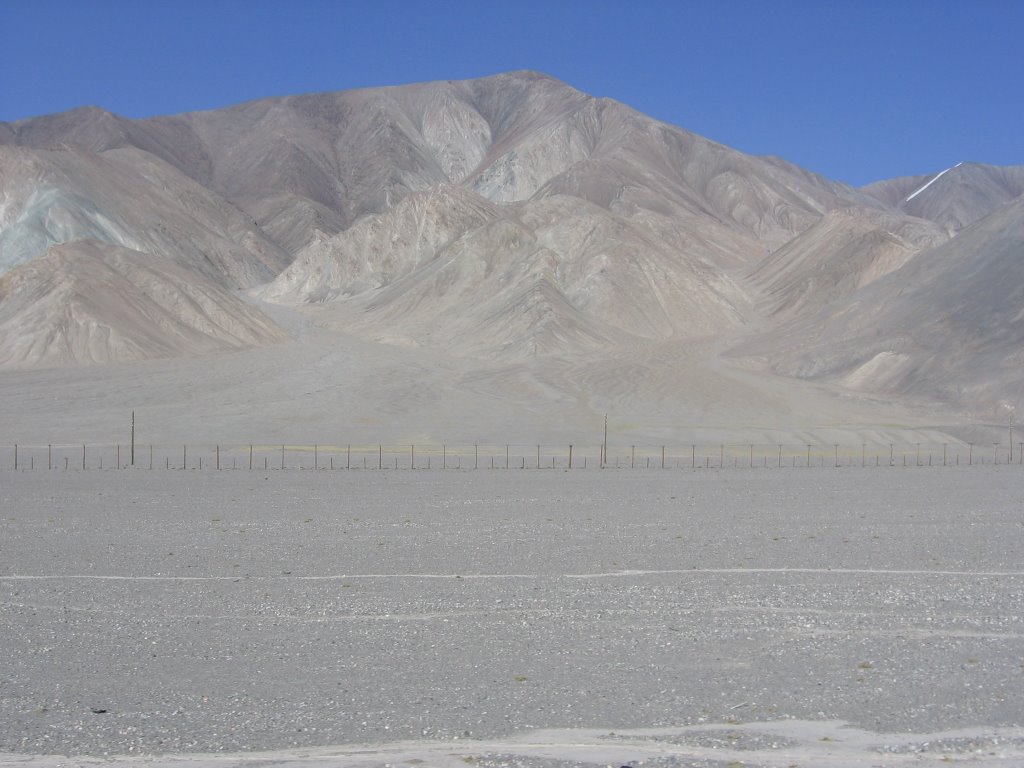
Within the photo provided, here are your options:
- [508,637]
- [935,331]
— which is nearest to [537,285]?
[935,331]

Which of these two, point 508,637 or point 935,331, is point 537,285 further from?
point 508,637

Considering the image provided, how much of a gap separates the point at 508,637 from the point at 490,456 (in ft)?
88.7

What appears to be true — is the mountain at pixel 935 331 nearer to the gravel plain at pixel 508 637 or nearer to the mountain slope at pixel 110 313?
the mountain slope at pixel 110 313

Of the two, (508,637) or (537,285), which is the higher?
(537,285)

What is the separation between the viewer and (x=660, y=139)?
158250 millimetres

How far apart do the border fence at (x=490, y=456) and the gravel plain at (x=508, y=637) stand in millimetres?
11678

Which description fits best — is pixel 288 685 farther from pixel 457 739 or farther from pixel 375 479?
pixel 375 479

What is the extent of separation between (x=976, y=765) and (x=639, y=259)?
281 feet

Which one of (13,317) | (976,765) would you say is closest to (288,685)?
(976,765)

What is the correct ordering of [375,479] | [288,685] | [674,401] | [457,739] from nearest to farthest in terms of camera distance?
[457,739]
[288,685]
[375,479]
[674,401]

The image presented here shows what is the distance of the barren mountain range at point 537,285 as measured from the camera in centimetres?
6244

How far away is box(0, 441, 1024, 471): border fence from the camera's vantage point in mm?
35750

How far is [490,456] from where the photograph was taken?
40219 millimetres

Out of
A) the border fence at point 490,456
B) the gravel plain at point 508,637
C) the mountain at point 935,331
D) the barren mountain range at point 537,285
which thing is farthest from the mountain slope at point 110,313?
the gravel plain at point 508,637
